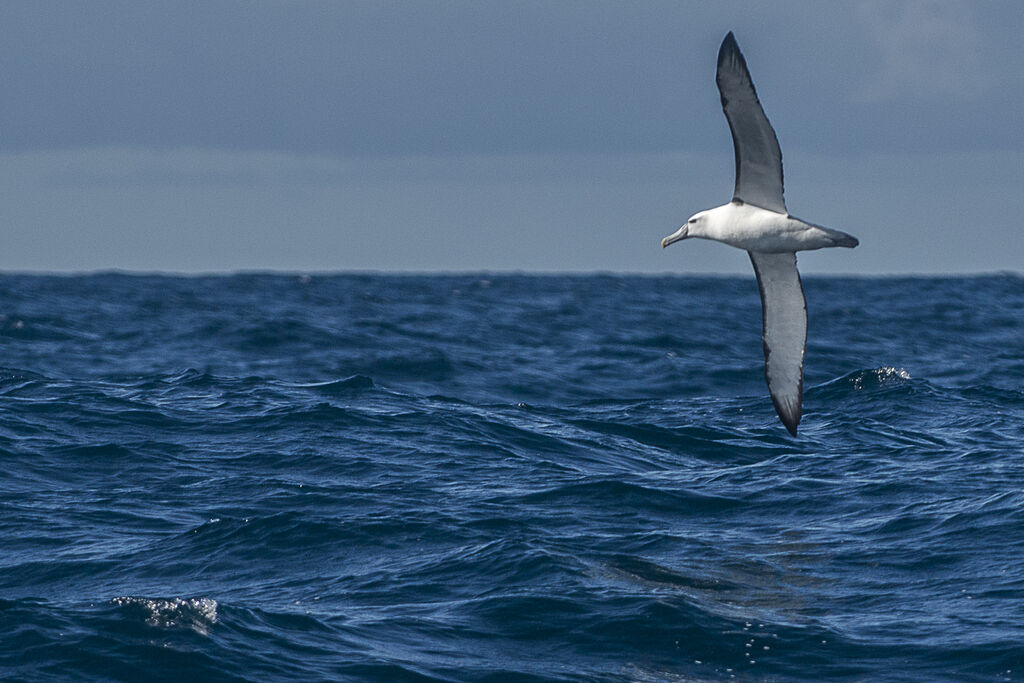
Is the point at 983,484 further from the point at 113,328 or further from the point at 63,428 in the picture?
the point at 113,328

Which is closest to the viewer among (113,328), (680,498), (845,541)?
(845,541)

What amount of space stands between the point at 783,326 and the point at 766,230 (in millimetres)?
1665

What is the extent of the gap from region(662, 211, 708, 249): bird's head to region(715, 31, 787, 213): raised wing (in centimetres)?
85

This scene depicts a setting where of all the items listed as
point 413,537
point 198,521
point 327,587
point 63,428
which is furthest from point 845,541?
point 63,428

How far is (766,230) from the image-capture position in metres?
14.1

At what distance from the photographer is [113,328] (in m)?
40.9

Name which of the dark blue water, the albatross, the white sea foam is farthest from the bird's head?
the white sea foam

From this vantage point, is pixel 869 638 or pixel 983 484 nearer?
pixel 869 638

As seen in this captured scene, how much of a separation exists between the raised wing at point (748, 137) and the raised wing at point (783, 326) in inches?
43.2

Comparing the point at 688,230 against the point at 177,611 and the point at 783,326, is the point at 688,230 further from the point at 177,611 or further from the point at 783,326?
the point at 177,611

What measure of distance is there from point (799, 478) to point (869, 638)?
16.8 ft

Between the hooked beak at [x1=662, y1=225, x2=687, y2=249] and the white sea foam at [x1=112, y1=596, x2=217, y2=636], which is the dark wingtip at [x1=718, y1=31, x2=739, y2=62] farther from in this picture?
the white sea foam at [x1=112, y1=596, x2=217, y2=636]

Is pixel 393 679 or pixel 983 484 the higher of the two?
pixel 983 484

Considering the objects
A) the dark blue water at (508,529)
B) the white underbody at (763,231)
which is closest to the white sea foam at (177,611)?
the dark blue water at (508,529)
